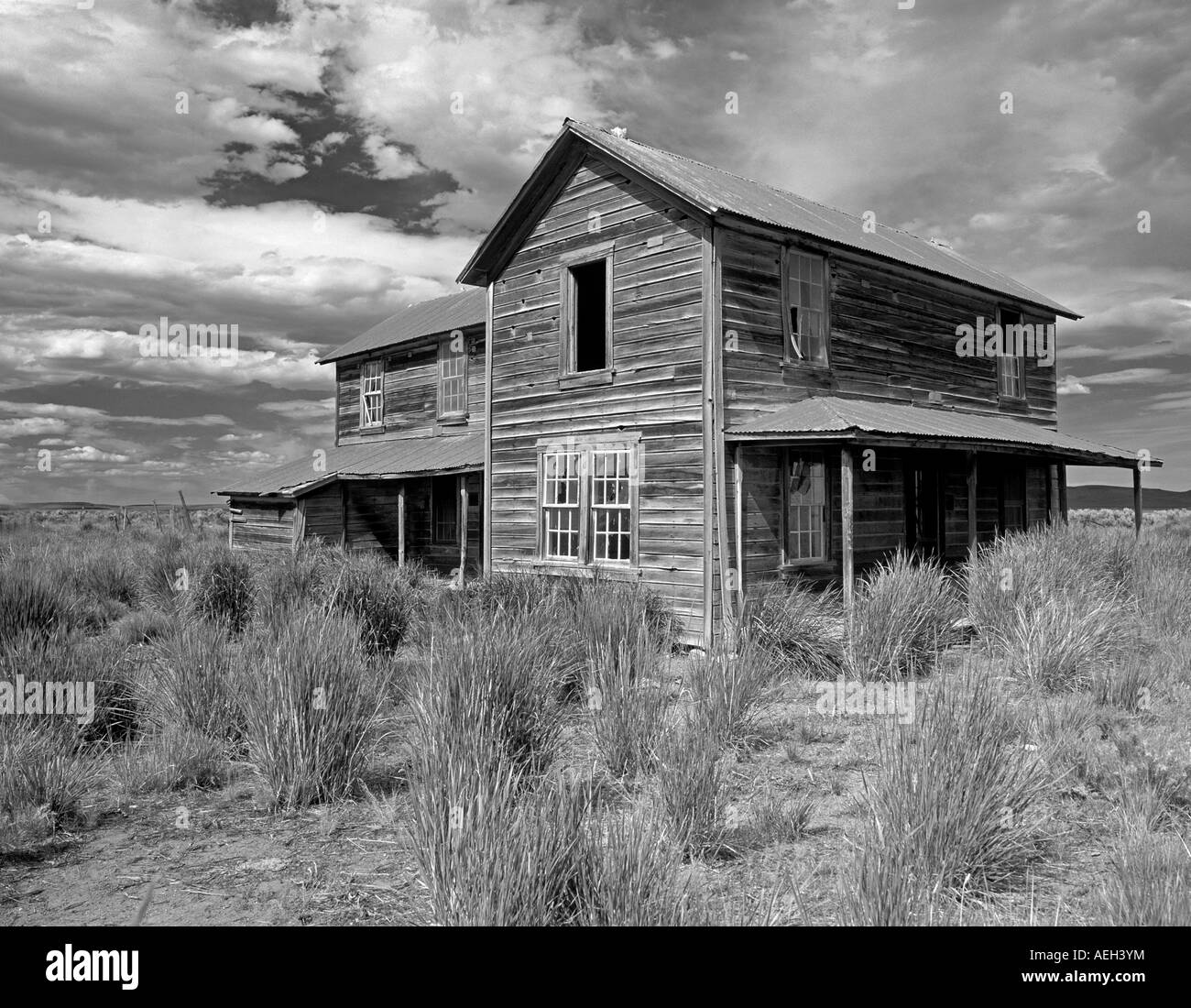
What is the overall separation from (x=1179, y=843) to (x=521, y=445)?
12.3 metres

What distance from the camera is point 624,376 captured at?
44.7ft

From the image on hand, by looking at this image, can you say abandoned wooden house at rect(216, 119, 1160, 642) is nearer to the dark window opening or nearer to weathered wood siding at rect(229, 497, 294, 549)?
the dark window opening

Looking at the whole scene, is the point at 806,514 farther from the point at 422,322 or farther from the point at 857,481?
the point at 422,322

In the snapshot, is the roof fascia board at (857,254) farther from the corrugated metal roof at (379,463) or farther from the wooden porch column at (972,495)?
the corrugated metal roof at (379,463)

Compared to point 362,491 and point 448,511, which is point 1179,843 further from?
point 362,491

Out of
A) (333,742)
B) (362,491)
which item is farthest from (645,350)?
(362,491)

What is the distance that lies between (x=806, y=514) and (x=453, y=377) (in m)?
11.8

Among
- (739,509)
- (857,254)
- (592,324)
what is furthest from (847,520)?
(592,324)

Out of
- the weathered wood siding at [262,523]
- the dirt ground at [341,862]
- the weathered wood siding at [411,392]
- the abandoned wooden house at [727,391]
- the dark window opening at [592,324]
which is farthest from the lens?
the weathered wood siding at [262,523]

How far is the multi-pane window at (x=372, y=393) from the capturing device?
81.9 ft

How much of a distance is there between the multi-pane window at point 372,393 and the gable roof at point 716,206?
9354 mm

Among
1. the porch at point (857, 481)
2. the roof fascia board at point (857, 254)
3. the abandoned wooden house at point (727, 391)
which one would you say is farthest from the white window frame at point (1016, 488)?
the roof fascia board at point (857, 254)

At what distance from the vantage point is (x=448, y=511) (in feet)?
73.5
